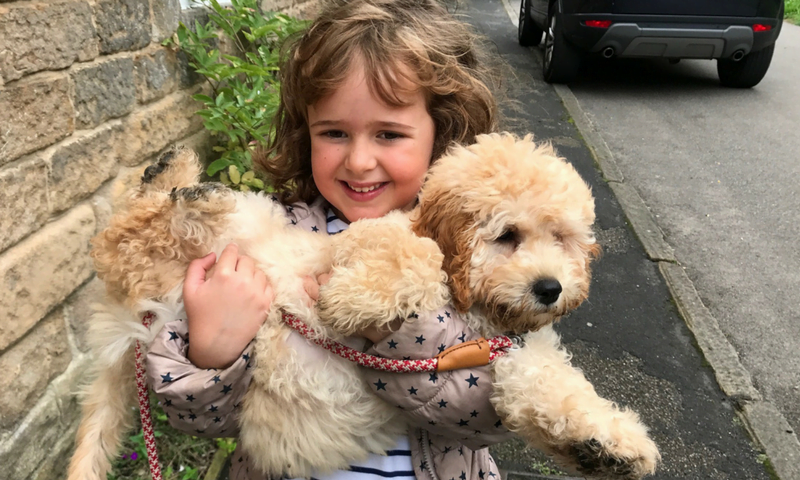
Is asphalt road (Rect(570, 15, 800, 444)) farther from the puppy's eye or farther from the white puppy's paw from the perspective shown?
the puppy's eye

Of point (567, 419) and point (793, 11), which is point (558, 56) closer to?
point (567, 419)

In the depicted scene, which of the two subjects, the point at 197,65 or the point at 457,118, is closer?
the point at 457,118

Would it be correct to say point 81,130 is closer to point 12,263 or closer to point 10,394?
Answer: point 12,263

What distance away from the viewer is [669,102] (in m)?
8.51

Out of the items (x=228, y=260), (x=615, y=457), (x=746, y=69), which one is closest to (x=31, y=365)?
(x=228, y=260)

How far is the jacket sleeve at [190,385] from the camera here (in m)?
1.46

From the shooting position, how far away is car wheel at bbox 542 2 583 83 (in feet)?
28.2

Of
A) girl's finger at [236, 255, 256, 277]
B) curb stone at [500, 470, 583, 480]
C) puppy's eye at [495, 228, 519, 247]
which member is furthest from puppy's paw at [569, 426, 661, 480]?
curb stone at [500, 470, 583, 480]

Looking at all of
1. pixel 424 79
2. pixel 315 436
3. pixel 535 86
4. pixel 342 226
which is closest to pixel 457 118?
pixel 424 79

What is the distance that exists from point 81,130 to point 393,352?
70.9 inches

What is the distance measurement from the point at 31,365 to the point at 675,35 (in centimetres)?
863

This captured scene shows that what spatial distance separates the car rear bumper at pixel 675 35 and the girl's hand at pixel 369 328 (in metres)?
7.80

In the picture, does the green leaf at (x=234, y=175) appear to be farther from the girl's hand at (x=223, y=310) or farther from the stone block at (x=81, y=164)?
the girl's hand at (x=223, y=310)

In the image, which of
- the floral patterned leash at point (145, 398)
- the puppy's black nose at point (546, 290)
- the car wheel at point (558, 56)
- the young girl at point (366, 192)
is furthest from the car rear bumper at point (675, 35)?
the floral patterned leash at point (145, 398)
